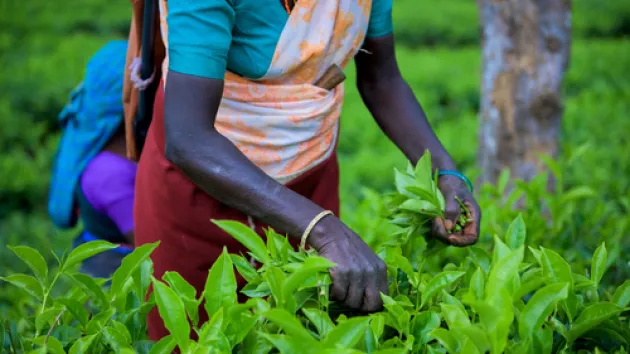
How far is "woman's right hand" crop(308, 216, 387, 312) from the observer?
1459 mm

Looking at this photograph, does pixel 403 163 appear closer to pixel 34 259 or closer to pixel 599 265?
pixel 599 265

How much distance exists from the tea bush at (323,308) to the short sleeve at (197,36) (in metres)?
0.39

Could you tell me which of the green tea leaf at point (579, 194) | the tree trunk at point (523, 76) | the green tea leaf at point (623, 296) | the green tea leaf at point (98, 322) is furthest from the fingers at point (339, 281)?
the tree trunk at point (523, 76)

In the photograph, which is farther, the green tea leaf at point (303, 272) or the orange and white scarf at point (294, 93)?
the orange and white scarf at point (294, 93)

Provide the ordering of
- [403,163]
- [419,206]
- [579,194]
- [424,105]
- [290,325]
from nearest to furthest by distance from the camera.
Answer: [290,325] < [419,206] < [579,194] < [403,163] < [424,105]

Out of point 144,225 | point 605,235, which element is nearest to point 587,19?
point 605,235

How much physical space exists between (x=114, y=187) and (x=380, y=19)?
1345 millimetres

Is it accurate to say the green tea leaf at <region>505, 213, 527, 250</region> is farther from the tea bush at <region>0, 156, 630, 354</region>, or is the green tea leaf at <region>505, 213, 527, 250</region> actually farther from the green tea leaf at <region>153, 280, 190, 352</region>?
the green tea leaf at <region>153, 280, 190, 352</region>

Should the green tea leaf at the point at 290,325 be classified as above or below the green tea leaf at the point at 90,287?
above

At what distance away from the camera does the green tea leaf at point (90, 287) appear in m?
1.49

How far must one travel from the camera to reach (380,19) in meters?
2.03

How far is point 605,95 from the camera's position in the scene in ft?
21.5

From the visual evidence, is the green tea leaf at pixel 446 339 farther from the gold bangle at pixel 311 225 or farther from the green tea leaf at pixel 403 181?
the green tea leaf at pixel 403 181

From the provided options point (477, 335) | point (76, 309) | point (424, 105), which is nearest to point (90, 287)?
point (76, 309)
